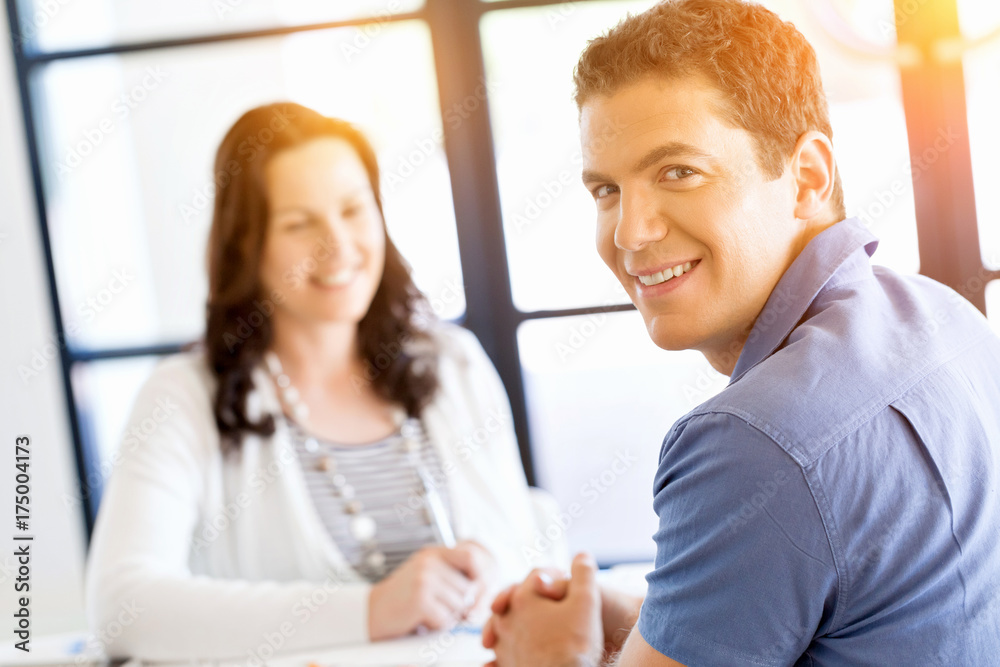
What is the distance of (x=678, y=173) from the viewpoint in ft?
3.11

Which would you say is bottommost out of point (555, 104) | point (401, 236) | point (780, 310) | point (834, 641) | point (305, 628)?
point (305, 628)

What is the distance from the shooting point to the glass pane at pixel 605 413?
219 centimetres

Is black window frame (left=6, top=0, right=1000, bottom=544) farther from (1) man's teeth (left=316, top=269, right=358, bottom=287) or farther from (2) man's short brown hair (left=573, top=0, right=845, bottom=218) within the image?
(2) man's short brown hair (left=573, top=0, right=845, bottom=218)

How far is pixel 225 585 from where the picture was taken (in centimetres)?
155

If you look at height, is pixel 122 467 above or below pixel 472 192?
below

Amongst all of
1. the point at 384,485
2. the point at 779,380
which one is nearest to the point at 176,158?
the point at 384,485

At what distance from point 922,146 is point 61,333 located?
7.22ft

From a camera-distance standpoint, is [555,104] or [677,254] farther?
[555,104]

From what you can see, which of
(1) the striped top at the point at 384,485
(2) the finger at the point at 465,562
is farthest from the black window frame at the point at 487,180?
(2) the finger at the point at 465,562

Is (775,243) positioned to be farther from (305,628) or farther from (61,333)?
(61,333)

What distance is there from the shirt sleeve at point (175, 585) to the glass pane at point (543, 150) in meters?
0.87

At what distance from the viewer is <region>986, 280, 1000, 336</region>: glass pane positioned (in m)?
1.83

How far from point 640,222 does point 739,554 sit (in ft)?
1.31

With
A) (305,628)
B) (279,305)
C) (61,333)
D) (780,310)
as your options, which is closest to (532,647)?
(305,628)
